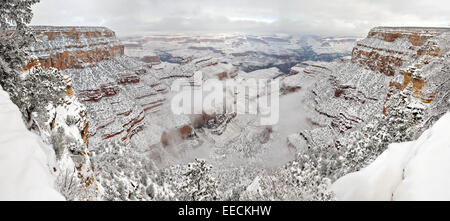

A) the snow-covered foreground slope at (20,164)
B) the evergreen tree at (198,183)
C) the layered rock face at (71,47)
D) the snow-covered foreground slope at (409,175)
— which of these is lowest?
the evergreen tree at (198,183)

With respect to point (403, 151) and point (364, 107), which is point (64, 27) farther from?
point (364, 107)

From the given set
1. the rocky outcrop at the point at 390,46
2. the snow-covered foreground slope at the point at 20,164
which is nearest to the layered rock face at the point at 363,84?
the rocky outcrop at the point at 390,46

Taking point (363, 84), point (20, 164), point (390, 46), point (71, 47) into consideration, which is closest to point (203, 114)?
point (71, 47)

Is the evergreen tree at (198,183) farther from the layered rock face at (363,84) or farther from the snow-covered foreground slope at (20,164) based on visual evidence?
the layered rock face at (363,84)

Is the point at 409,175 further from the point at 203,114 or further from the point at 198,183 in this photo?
the point at 203,114

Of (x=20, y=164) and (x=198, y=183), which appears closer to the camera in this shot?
(x=20, y=164)

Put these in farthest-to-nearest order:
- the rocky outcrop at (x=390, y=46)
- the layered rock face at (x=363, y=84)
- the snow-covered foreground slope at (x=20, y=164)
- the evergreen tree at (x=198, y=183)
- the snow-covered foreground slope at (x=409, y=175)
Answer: the rocky outcrop at (x=390, y=46) < the layered rock face at (x=363, y=84) < the evergreen tree at (x=198, y=183) < the snow-covered foreground slope at (x=409, y=175) < the snow-covered foreground slope at (x=20, y=164)
